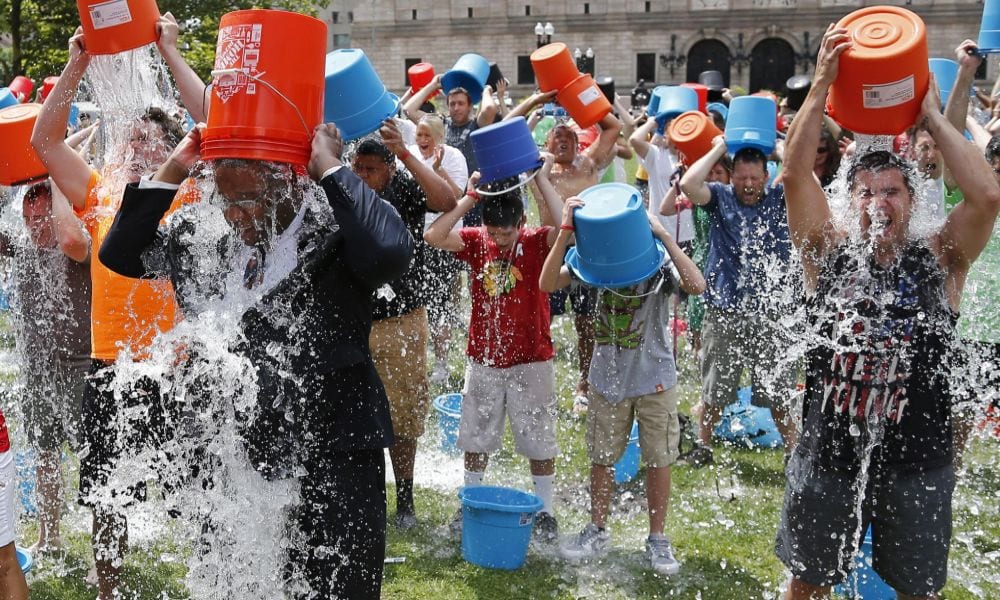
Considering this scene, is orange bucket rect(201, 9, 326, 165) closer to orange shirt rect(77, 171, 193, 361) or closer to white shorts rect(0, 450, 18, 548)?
orange shirt rect(77, 171, 193, 361)

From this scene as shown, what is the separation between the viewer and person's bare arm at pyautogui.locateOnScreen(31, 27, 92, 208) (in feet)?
11.4

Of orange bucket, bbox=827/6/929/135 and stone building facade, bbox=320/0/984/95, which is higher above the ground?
stone building facade, bbox=320/0/984/95

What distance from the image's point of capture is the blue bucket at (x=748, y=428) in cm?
626

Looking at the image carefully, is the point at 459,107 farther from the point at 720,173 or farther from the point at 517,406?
the point at 517,406

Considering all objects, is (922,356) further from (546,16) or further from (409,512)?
(546,16)

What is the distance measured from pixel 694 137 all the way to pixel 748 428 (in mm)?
1968

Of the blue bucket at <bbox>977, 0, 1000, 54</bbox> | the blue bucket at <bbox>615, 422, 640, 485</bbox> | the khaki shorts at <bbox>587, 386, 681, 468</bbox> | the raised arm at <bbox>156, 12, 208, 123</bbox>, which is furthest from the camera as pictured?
the blue bucket at <bbox>615, 422, 640, 485</bbox>

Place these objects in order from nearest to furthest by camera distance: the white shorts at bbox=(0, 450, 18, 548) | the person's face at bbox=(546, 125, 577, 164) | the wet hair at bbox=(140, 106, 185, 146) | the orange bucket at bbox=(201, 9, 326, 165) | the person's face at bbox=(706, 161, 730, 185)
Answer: the orange bucket at bbox=(201, 9, 326, 165) < the white shorts at bbox=(0, 450, 18, 548) < the wet hair at bbox=(140, 106, 185, 146) < the person's face at bbox=(706, 161, 730, 185) < the person's face at bbox=(546, 125, 577, 164)

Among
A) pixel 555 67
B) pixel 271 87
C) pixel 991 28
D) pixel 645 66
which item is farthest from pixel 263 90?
pixel 645 66

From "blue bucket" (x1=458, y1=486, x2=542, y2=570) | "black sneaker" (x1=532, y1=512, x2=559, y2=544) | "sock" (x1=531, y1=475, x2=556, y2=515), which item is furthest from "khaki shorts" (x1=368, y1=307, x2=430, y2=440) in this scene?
"black sneaker" (x1=532, y1=512, x2=559, y2=544)

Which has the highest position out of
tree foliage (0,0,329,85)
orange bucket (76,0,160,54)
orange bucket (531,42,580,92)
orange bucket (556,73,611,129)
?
tree foliage (0,0,329,85)

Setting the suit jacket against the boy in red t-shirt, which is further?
the boy in red t-shirt

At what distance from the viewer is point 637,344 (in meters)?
4.60

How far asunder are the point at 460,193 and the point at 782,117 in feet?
15.9
